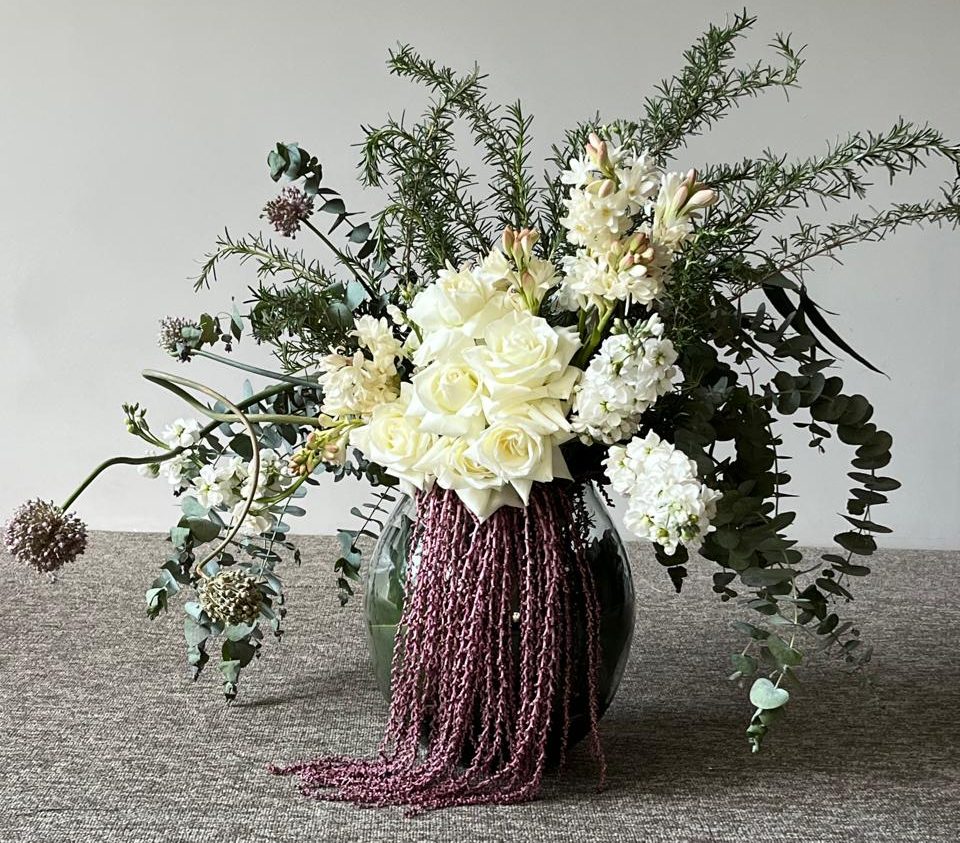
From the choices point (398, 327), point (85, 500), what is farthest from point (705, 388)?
point (85, 500)

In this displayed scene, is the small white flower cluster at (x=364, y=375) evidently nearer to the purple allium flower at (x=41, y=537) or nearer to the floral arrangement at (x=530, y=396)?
the floral arrangement at (x=530, y=396)

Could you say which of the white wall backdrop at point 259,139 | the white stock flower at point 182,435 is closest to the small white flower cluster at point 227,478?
the white stock flower at point 182,435

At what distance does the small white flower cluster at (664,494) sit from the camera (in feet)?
2.23

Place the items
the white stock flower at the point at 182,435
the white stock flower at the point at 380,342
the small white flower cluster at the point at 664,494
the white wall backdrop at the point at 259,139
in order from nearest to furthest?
1. the small white flower cluster at the point at 664,494
2. the white stock flower at the point at 380,342
3. the white stock flower at the point at 182,435
4. the white wall backdrop at the point at 259,139

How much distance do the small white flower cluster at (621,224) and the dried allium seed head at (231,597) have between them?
278 mm

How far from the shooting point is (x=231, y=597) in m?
0.76

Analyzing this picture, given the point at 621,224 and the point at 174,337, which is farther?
the point at 174,337

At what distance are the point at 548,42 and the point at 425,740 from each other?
1.92 metres

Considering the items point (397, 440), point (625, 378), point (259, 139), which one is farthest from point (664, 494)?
point (259, 139)

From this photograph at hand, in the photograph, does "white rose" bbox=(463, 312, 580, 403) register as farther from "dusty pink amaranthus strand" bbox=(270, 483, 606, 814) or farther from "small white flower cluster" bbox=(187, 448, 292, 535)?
"small white flower cluster" bbox=(187, 448, 292, 535)

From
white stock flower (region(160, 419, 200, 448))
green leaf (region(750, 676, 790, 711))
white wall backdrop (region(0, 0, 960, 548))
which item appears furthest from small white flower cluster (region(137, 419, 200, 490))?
white wall backdrop (region(0, 0, 960, 548))

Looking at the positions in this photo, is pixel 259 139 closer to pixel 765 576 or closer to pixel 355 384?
pixel 355 384

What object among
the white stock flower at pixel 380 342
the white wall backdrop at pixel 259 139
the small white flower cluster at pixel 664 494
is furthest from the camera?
the white wall backdrop at pixel 259 139

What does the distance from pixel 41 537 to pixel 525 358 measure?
1.12 feet
